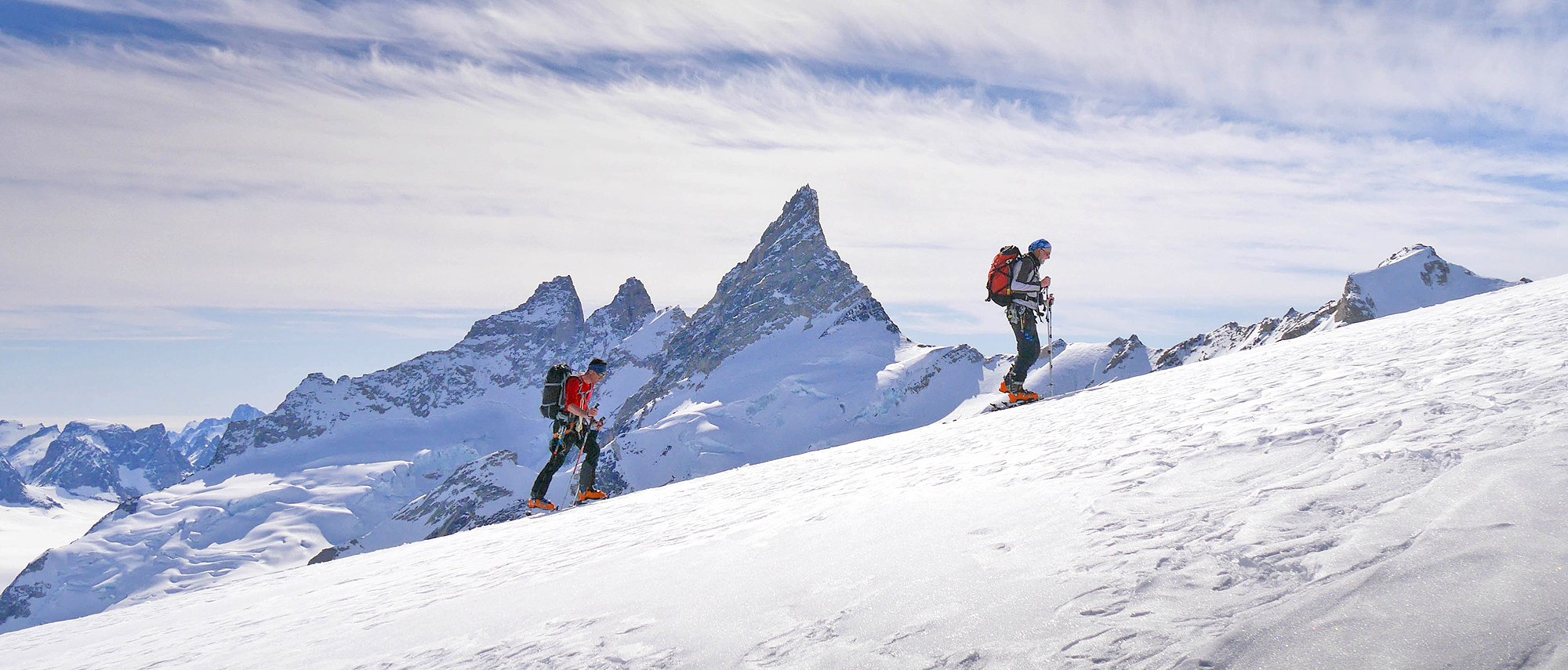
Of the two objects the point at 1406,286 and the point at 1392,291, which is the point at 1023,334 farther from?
the point at 1406,286

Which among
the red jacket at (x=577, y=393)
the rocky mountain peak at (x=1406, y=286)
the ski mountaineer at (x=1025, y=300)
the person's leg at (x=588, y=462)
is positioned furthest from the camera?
Result: the rocky mountain peak at (x=1406, y=286)

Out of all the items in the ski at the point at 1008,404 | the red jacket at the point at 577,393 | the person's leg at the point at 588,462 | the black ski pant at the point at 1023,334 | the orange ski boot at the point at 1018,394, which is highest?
the black ski pant at the point at 1023,334

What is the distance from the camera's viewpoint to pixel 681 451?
163125mm

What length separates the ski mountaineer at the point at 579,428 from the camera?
15984 mm

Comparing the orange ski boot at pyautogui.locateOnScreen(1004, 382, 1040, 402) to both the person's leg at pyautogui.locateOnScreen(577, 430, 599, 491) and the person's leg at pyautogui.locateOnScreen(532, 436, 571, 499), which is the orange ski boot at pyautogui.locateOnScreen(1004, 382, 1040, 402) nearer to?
the person's leg at pyautogui.locateOnScreen(577, 430, 599, 491)

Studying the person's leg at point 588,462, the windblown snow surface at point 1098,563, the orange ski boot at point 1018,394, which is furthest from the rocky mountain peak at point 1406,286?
the windblown snow surface at point 1098,563

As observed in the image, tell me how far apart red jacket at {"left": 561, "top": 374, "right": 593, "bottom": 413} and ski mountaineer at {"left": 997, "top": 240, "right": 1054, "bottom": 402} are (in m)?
7.98

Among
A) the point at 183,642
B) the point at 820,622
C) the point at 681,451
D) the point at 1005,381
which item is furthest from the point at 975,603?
the point at 681,451

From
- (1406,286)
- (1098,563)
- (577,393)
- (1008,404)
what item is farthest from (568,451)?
(1406,286)

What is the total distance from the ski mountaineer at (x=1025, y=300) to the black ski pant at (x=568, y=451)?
26.5 ft

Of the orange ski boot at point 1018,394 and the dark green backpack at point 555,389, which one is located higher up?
the dark green backpack at point 555,389

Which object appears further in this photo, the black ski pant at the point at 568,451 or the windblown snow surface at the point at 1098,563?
the black ski pant at the point at 568,451

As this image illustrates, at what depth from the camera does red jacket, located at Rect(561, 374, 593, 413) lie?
1594 centimetres

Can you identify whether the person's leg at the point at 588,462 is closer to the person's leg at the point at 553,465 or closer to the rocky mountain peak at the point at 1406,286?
the person's leg at the point at 553,465
